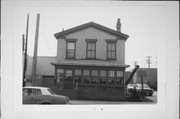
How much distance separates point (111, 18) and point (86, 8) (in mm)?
786

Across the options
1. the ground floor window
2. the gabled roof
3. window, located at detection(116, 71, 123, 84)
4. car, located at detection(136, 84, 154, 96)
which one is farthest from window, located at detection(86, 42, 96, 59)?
car, located at detection(136, 84, 154, 96)

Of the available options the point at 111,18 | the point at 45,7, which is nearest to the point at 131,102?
the point at 111,18

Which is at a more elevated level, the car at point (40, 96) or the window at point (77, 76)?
the window at point (77, 76)

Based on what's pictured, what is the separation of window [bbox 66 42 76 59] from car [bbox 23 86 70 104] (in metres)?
1.15

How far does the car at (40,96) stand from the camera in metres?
5.83

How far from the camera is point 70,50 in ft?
20.6

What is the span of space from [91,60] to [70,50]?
70 cm

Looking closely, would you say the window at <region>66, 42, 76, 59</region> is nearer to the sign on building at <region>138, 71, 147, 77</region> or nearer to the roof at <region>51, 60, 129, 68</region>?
the roof at <region>51, 60, 129, 68</region>

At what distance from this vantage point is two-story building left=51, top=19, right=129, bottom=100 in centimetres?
618

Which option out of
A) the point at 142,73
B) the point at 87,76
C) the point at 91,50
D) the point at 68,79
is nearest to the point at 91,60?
the point at 91,50

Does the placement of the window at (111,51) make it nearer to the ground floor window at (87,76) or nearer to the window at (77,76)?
the ground floor window at (87,76)

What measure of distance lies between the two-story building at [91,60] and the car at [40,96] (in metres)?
0.35

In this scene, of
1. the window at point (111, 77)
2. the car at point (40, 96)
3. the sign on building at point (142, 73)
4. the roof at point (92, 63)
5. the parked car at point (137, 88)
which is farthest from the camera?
the window at point (111, 77)

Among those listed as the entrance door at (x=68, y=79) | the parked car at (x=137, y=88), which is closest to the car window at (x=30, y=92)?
the entrance door at (x=68, y=79)
